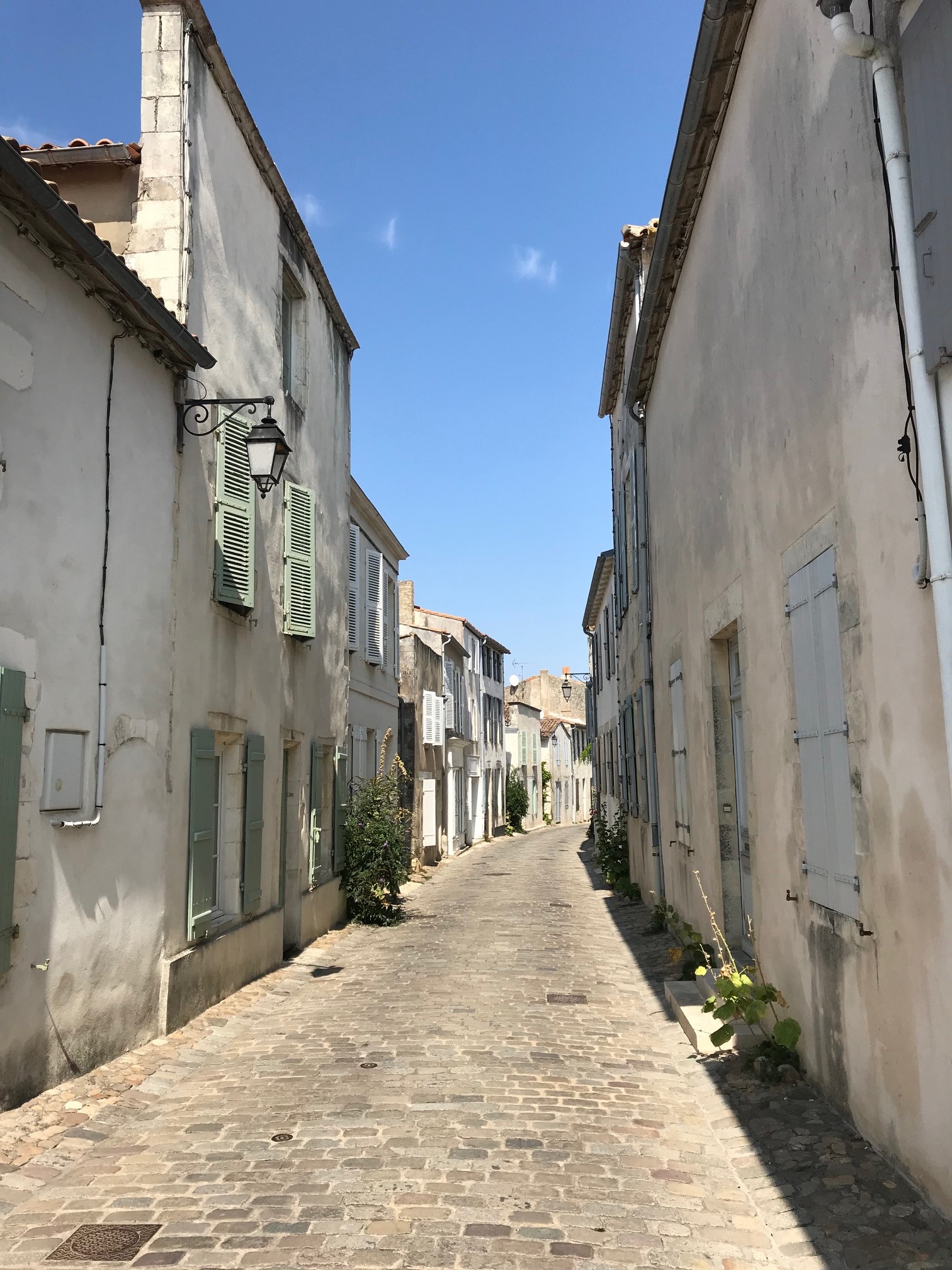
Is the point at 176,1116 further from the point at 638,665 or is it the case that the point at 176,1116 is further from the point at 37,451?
the point at 638,665

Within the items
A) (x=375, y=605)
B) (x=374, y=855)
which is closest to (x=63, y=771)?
(x=374, y=855)

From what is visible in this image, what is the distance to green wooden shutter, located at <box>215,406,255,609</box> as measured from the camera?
26.7 feet

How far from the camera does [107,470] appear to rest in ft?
20.2

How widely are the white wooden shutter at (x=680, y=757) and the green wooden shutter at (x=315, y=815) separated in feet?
12.6

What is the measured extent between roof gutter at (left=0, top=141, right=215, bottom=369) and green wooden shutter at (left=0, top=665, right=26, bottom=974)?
2258 millimetres

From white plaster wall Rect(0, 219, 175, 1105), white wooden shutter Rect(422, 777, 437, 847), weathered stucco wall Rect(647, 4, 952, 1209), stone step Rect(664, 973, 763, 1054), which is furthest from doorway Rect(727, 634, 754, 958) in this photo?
white wooden shutter Rect(422, 777, 437, 847)

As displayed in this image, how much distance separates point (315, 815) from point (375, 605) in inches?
195

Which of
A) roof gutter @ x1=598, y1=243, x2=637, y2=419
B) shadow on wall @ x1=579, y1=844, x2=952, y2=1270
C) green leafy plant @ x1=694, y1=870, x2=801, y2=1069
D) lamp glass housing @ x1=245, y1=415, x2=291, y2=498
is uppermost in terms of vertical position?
roof gutter @ x1=598, y1=243, x2=637, y2=419

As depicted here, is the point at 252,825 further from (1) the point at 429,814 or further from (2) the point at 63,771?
(1) the point at 429,814

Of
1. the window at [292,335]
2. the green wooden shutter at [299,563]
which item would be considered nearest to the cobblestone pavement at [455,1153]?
the green wooden shutter at [299,563]

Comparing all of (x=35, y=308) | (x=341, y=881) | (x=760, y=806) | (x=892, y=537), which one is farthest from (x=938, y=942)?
(x=341, y=881)

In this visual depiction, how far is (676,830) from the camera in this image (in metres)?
10.1

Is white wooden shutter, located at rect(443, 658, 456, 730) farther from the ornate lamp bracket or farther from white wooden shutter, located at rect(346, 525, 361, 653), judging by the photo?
the ornate lamp bracket

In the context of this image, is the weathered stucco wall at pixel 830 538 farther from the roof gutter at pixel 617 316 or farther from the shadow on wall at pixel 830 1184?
the roof gutter at pixel 617 316
